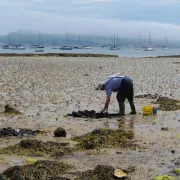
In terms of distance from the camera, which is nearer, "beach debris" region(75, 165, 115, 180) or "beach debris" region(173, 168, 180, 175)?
"beach debris" region(75, 165, 115, 180)

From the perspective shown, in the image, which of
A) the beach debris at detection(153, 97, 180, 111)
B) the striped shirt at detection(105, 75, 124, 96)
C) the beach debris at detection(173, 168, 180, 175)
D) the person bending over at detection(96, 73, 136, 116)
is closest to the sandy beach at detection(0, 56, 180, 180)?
the beach debris at detection(173, 168, 180, 175)

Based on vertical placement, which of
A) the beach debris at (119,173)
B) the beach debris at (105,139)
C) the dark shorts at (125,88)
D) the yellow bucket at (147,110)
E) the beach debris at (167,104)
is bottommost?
the beach debris at (167,104)

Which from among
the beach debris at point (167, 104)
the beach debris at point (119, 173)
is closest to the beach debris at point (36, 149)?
the beach debris at point (119, 173)

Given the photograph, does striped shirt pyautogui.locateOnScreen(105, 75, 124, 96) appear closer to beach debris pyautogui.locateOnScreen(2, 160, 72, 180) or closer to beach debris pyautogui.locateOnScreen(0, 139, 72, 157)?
beach debris pyautogui.locateOnScreen(0, 139, 72, 157)

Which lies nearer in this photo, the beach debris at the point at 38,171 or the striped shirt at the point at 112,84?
the beach debris at the point at 38,171

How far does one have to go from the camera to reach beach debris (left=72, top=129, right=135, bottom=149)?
10.2 m

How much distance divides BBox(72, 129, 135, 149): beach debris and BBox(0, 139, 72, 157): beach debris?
527mm

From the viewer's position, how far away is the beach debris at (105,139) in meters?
10.2

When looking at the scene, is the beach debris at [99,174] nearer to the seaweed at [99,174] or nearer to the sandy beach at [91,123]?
the seaweed at [99,174]

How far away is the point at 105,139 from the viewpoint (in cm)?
1061

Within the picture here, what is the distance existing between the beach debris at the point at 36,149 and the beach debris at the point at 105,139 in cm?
53

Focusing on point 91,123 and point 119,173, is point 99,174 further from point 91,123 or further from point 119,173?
point 91,123

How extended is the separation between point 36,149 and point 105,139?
1.79 meters

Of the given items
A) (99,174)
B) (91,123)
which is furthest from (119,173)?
(91,123)
